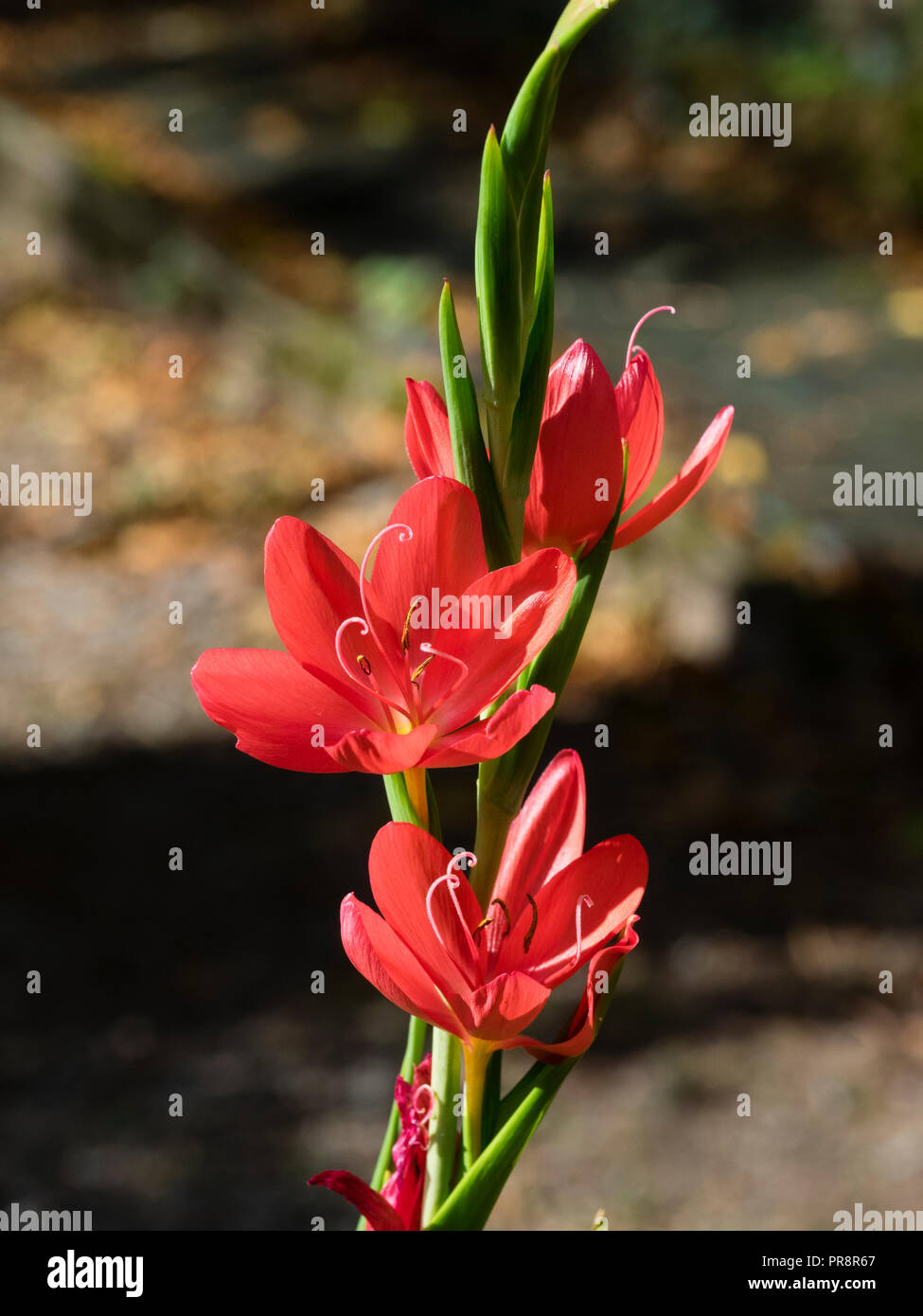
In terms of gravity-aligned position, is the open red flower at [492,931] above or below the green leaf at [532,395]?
below

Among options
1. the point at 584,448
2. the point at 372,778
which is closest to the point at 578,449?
the point at 584,448

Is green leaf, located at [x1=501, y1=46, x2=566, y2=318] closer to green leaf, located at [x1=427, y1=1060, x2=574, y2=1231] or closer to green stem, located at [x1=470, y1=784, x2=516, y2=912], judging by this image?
green stem, located at [x1=470, y1=784, x2=516, y2=912]

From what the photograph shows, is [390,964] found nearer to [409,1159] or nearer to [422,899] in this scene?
[422,899]

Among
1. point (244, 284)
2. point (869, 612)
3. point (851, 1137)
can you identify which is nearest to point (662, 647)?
point (869, 612)

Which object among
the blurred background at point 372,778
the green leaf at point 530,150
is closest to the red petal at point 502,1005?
the green leaf at point 530,150

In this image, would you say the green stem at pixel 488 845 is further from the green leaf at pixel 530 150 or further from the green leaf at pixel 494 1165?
the green leaf at pixel 530 150

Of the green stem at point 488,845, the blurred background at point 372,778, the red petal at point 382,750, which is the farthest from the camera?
the blurred background at point 372,778

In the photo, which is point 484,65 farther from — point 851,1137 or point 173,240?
point 851,1137
